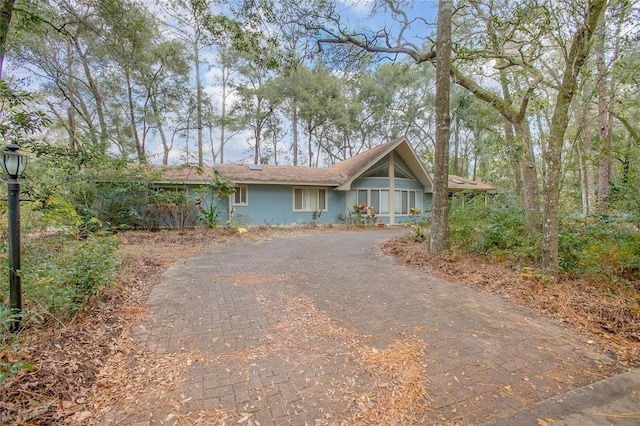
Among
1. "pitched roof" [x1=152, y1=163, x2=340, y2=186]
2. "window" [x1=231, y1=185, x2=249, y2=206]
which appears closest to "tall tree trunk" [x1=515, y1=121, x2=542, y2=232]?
"pitched roof" [x1=152, y1=163, x2=340, y2=186]

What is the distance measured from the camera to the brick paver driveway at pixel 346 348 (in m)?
2.05

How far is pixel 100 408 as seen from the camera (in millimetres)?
2006

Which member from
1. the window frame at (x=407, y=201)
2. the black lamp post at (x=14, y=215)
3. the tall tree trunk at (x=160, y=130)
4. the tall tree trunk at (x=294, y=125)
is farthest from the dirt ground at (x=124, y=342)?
the tall tree trunk at (x=294, y=125)

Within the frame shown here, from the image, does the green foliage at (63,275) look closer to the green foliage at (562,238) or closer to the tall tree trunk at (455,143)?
the green foliage at (562,238)

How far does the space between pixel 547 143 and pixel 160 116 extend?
18950 millimetres

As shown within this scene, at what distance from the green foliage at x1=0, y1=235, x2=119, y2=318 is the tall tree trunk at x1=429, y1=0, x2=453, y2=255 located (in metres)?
6.26

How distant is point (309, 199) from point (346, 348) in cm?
1226

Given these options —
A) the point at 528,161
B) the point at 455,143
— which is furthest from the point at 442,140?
the point at 455,143

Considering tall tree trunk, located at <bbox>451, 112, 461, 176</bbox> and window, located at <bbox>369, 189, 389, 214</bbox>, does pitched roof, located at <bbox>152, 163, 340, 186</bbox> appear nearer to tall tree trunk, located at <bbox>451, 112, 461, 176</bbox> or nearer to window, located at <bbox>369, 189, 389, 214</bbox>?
window, located at <bbox>369, 189, 389, 214</bbox>

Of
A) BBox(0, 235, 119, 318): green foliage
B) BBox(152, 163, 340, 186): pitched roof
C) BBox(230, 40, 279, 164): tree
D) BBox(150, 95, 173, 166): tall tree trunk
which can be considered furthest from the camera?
BBox(230, 40, 279, 164): tree

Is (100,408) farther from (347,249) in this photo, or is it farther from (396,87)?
(396,87)

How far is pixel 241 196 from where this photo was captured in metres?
13.8

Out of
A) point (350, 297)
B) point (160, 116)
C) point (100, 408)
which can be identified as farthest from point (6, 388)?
point (160, 116)

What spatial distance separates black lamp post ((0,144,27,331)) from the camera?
101 inches
